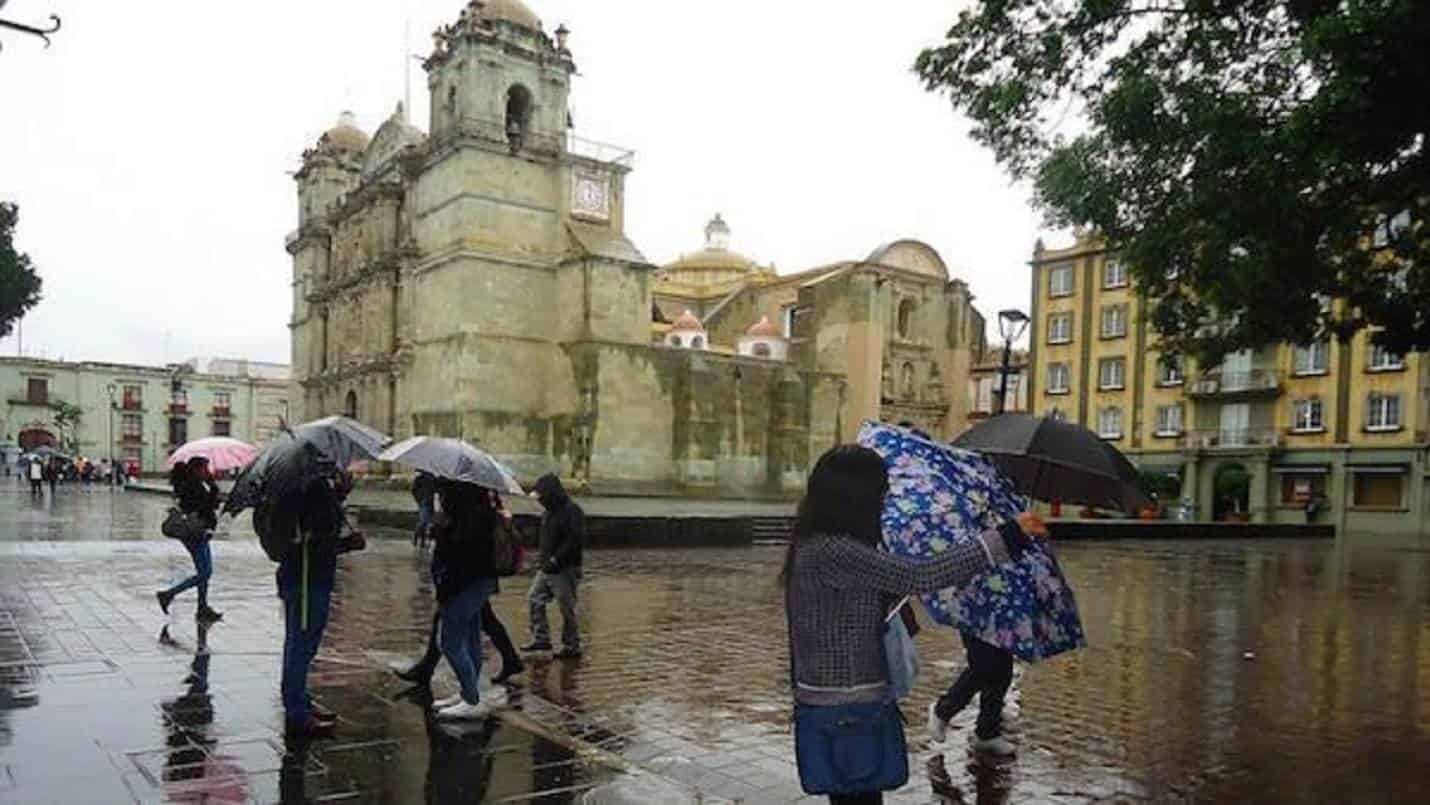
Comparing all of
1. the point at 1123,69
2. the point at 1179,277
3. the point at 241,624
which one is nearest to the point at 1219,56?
the point at 1123,69

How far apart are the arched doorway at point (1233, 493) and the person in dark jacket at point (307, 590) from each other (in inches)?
1848

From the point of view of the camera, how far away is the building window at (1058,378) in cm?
5428

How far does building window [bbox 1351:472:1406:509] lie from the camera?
42.1 m

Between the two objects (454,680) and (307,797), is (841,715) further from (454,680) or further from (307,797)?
(454,680)

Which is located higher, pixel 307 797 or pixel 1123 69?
pixel 1123 69

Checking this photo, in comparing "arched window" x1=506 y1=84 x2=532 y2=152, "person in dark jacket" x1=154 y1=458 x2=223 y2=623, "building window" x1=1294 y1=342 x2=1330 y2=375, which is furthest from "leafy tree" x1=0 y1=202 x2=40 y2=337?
"building window" x1=1294 y1=342 x2=1330 y2=375

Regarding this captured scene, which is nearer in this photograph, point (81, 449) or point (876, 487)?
point (876, 487)

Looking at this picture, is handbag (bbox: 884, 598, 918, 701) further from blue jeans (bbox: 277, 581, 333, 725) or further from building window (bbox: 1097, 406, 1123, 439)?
building window (bbox: 1097, 406, 1123, 439)

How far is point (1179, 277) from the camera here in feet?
41.2

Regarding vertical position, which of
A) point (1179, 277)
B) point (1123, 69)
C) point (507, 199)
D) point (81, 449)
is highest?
point (507, 199)

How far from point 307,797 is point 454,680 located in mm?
2673

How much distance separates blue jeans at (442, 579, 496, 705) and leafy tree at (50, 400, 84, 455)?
83.1 m

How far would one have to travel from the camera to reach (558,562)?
8617 mm

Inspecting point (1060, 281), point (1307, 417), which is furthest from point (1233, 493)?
point (1060, 281)
